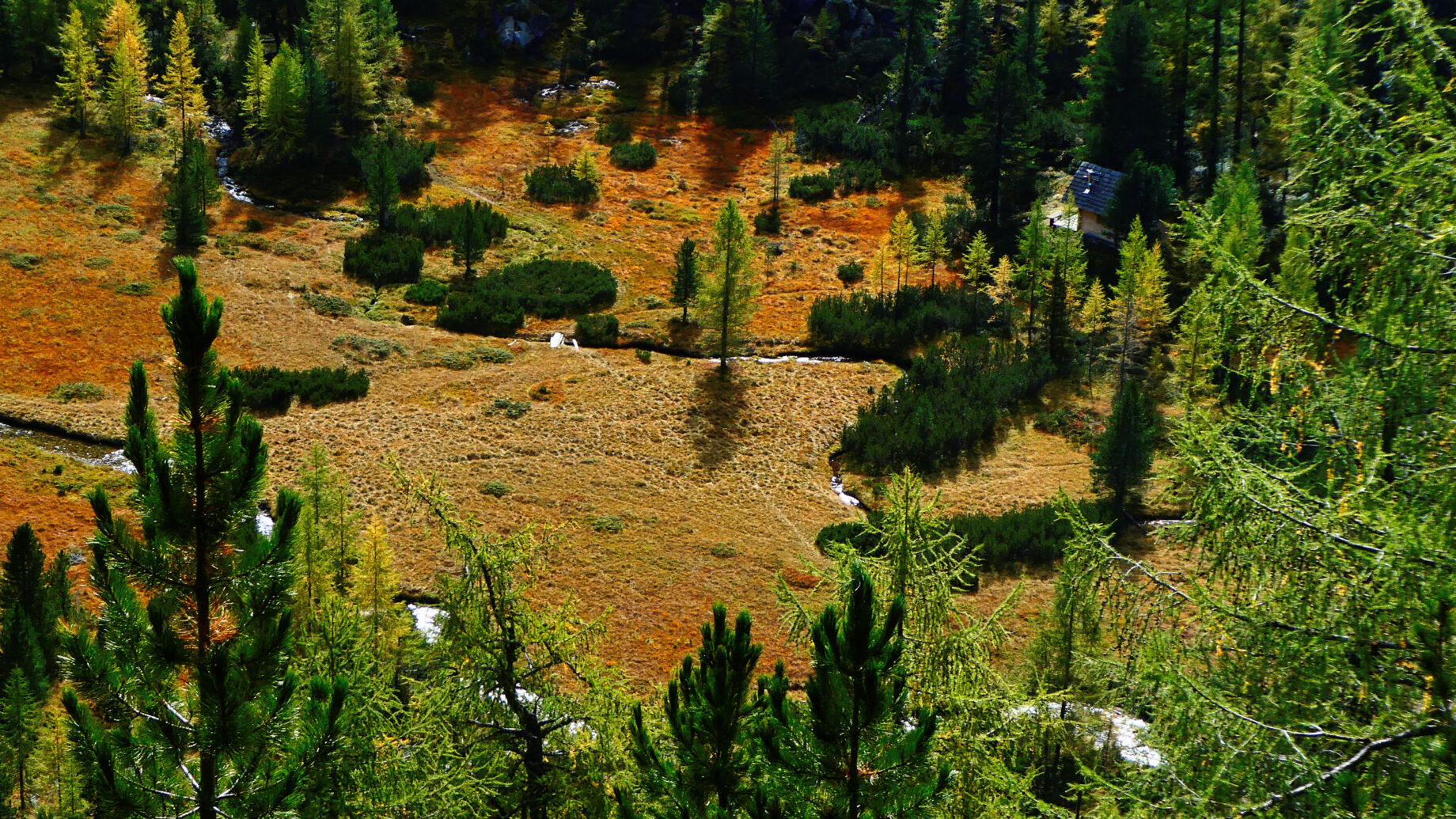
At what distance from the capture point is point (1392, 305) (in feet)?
20.4

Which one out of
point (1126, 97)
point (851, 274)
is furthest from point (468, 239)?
point (1126, 97)

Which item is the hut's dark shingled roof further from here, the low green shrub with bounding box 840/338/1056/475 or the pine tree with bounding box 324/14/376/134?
Answer: the pine tree with bounding box 324/14/376/134

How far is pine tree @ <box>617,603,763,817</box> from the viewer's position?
891cm

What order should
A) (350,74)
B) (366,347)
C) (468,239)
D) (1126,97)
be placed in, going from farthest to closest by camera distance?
(350,74) < (1126,97) < (468,239) < (366,347)

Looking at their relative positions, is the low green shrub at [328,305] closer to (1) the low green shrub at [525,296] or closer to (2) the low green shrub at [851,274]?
(1) the low green shrub at [525,296]

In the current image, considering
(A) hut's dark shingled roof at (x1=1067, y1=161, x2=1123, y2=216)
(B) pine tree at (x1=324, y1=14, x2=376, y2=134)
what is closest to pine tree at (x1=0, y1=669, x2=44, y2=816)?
(B) pine tree at (x1=324, y1=14, x2=376, y2=134)

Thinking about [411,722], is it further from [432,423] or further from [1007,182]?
[1007,182]

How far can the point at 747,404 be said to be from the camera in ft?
130

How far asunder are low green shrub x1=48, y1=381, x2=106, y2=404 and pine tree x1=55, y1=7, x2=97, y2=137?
2391cm

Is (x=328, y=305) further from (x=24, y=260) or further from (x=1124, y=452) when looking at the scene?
(x=1124, y=452)

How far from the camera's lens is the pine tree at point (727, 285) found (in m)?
40.5

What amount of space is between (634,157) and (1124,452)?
35.6 m

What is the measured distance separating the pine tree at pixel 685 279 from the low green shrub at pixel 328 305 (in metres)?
12.9

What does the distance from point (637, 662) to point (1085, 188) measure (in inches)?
1427
